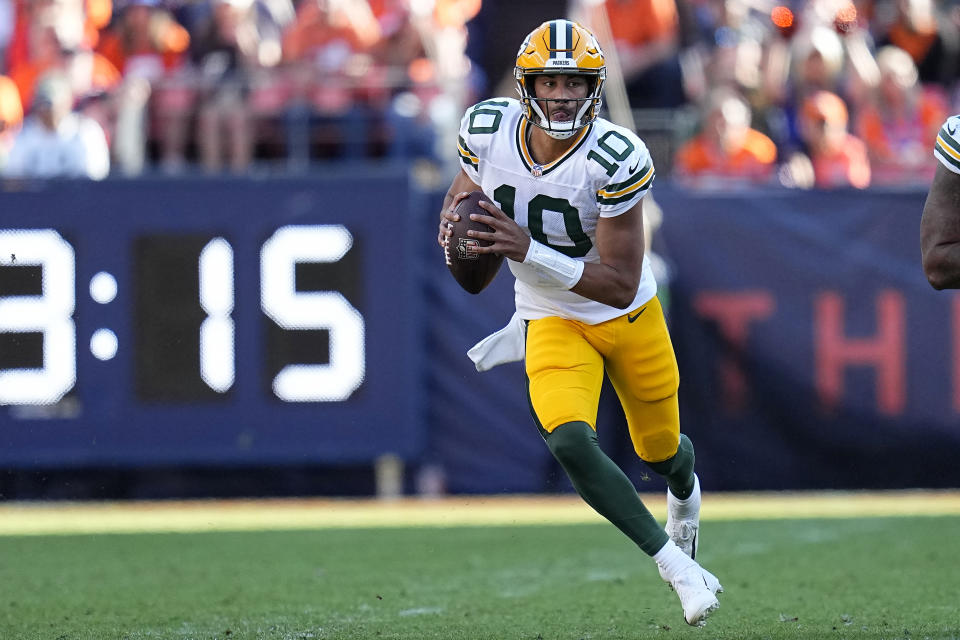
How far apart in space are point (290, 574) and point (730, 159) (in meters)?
4.72

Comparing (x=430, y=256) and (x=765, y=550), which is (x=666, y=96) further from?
(x=765, y=550)

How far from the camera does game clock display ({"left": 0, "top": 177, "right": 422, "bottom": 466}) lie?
8789 mm

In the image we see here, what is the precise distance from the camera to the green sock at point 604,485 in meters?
4.62

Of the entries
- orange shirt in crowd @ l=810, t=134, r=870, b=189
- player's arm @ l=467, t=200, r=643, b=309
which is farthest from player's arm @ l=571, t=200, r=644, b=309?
orange shirt in crowd @ l=810, t=134, r=870, b=189

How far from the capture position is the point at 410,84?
9992 millimetres

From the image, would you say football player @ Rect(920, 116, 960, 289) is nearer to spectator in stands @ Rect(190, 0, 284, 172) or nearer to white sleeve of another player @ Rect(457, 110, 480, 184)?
white sleeve of another player @ Rect(457, 110, 480, 184)

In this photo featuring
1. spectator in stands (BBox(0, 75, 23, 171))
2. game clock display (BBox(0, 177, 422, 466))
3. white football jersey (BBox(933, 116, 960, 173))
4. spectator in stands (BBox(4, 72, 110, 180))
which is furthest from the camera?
spectator in stands (BBox(0, 75, 23, 171))

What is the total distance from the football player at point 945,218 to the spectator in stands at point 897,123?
544 cm

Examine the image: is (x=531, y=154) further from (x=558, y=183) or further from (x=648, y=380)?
(x=648, y=380)

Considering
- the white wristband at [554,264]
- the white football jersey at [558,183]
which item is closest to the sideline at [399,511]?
the white football jersey at [558,183]

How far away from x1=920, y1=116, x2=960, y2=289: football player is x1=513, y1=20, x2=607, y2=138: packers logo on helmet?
3.57ft

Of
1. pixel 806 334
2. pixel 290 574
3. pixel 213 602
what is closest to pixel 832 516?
pixel 806 334

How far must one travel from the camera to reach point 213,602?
5582mm

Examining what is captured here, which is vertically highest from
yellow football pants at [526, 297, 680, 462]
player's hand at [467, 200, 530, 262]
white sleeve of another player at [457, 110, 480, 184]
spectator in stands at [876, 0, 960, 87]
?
spectator in stands at [876, 0, 960, 87]
